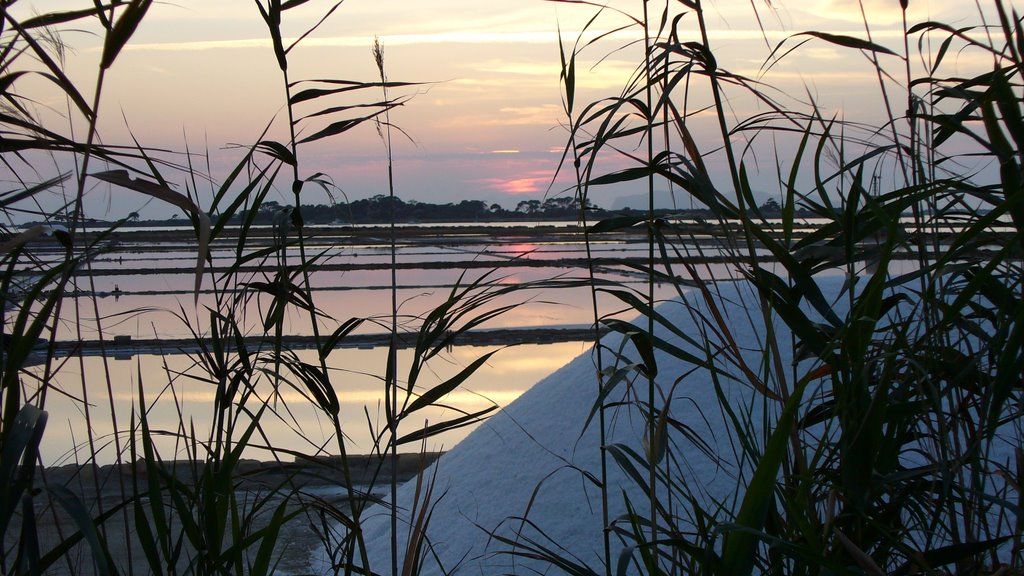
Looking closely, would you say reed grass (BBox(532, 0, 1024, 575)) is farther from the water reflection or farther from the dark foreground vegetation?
the water reflection

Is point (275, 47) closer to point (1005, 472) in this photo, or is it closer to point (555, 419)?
point (1005, 472)

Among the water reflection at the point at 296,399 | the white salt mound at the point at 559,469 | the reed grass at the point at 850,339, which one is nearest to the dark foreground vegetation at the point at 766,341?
the reed grass at the point at 850,339

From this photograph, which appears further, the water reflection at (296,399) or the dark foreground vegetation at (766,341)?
the water reflection at (296,399)

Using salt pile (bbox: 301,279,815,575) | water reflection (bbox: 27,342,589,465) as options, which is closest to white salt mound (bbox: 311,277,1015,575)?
salt pile (bbox: 301,279,815,575)

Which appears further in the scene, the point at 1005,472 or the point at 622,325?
the point at 622,325

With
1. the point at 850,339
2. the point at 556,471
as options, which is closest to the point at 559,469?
the point at 556,471

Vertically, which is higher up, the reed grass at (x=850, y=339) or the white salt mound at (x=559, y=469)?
the reed grass at (x=850, y=339)

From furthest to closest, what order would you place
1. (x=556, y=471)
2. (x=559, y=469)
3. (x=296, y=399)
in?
(x=296, y=399) < (x=556, y=471) < (x=559, y=469)

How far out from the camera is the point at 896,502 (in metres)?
1.07

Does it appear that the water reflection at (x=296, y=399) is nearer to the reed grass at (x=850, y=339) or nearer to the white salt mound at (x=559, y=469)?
the white salt mound at (x=559, y=469)

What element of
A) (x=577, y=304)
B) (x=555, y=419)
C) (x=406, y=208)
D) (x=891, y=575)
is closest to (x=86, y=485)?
(x=555, y=419)

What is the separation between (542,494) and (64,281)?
1.39m

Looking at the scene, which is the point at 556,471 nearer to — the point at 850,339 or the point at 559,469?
the point at 559,469

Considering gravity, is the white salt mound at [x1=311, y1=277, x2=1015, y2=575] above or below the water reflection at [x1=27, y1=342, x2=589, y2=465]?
above
